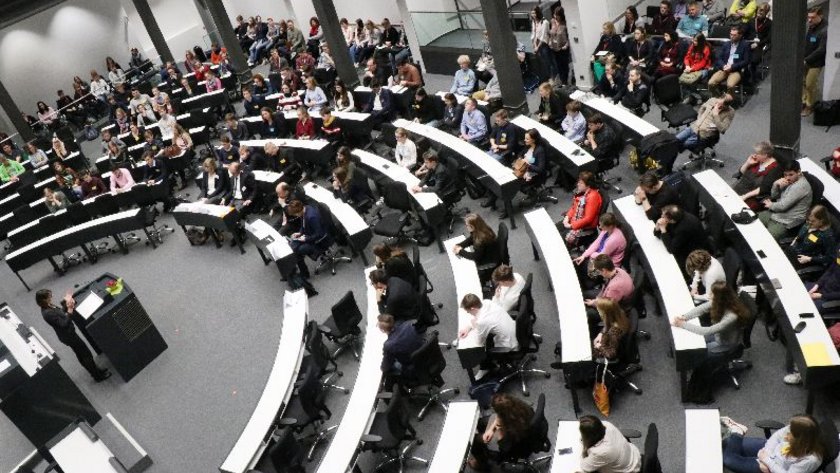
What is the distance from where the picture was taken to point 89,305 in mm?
8672

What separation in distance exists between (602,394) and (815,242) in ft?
8.23

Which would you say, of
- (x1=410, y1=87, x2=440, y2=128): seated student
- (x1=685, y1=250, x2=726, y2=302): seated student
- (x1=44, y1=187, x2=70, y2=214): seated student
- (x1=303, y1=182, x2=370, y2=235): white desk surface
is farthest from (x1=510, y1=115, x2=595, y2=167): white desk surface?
(x1=44, y1=187, x2=70, y2=214): seated student

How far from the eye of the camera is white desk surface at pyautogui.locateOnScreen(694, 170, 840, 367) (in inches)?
209

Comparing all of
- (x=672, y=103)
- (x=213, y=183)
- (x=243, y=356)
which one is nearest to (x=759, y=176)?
(x=672, y=103)

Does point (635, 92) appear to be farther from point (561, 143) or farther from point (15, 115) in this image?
point (15, 115)

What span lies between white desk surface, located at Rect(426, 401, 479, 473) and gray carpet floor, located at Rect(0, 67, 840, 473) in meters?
0.82

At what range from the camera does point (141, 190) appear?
40.9ft

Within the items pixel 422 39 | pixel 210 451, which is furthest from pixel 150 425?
pixel 422 39

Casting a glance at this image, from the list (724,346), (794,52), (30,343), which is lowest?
(724,346)

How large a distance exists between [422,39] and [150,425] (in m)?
10.5

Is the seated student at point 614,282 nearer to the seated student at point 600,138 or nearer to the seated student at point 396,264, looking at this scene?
the seated student at point 396,264

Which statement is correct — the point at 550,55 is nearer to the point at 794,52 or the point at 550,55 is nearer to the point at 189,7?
the point at 794,52

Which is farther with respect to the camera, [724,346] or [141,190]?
[141,190]

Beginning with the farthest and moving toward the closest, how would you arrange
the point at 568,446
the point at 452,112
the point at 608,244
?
Result: 1. the point at 452,112
2. the point at 608,244
3. the point at 568,446
